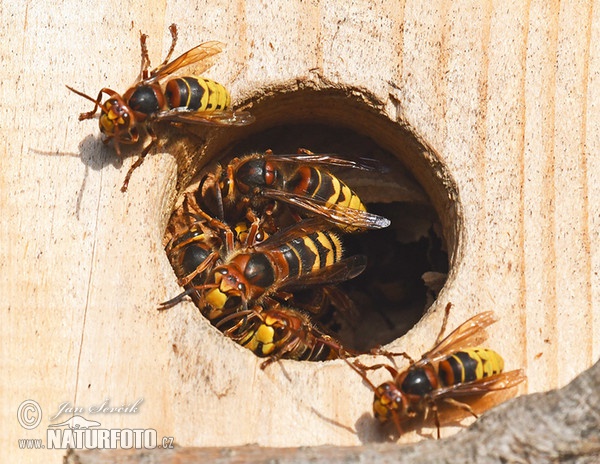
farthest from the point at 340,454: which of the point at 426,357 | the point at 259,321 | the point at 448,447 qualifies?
A: the point at 259,321

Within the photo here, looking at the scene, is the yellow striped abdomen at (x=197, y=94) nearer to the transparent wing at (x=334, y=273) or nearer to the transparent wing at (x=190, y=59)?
the transparent wing at (x=190, y=59)

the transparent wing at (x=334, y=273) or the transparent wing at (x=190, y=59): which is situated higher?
the transparent wing at (x=190, y=59)

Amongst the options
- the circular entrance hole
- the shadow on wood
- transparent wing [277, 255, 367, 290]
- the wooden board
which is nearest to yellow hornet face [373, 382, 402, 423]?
the wooden board

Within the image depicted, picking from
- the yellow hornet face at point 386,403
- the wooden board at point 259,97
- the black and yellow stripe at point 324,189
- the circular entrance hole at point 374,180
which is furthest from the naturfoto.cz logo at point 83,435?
the black and yellow stripe at point 324,189

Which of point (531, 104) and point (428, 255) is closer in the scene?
point (531, 104)

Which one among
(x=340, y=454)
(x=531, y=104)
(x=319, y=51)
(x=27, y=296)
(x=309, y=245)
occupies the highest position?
(x=319, y=51)

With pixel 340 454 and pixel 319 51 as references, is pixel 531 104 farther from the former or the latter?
pixel 340 454
